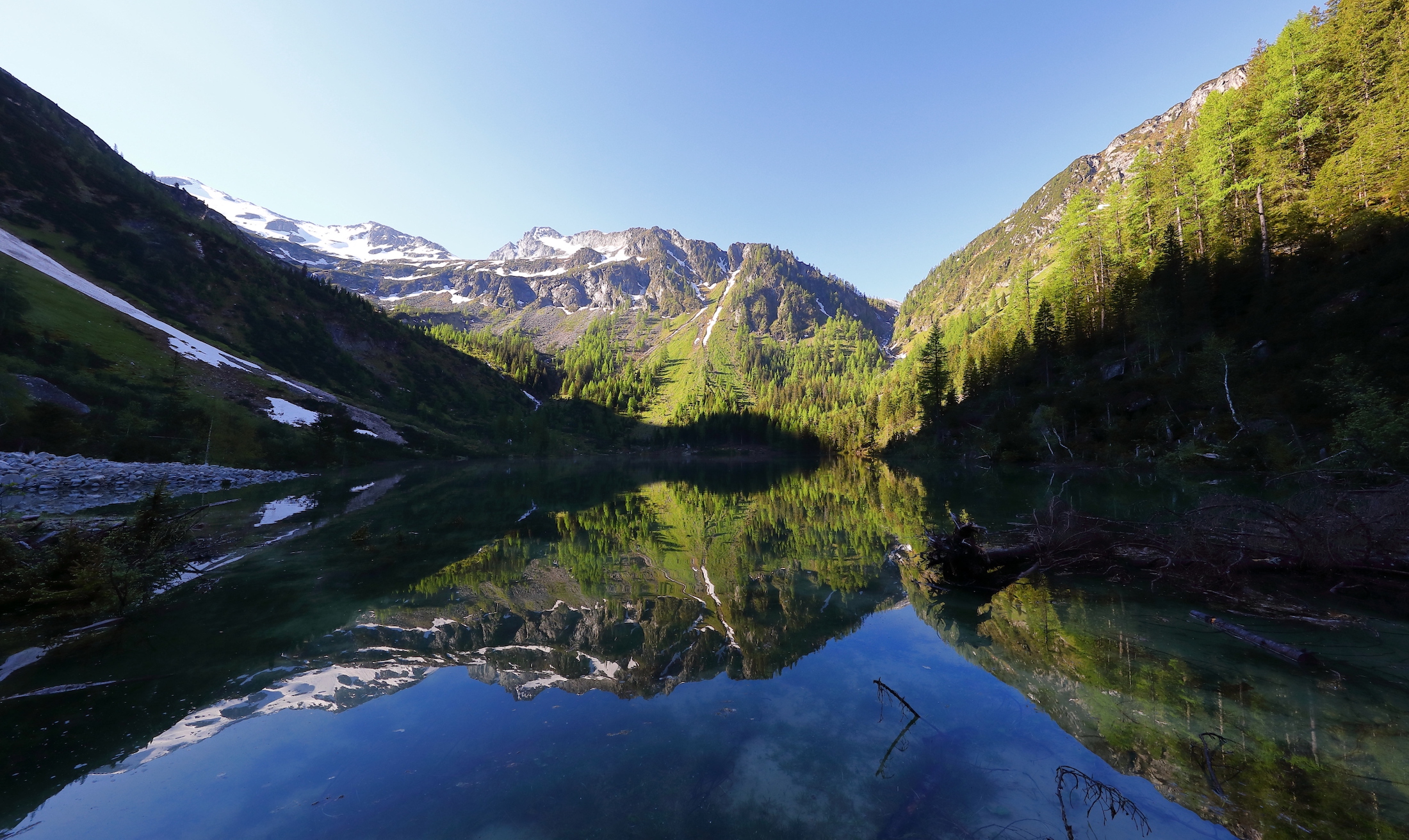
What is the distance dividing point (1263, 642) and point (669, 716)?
1107 cm

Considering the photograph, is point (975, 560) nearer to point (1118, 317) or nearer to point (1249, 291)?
point (1249, 291)

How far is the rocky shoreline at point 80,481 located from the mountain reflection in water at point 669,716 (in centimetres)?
1948

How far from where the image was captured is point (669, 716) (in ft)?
25.5

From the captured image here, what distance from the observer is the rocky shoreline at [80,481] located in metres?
23.6

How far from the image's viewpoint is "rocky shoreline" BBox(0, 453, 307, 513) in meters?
23.6

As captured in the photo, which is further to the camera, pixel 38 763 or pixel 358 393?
pixel 358 393

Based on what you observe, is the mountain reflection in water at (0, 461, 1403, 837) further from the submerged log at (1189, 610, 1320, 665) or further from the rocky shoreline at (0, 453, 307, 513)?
the rocky shoreline at (0, 453, 307, 513)

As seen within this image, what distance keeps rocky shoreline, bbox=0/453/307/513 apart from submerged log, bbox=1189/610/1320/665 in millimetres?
40716

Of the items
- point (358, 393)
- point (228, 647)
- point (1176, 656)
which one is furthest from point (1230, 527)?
point (358, 393)

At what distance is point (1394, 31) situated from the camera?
121 ft

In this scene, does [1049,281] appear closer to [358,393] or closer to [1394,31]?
[1394,31]

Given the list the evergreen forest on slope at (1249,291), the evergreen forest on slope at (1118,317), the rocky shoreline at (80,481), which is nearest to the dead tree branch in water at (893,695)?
the evergreen forest on slope at (1118,317)

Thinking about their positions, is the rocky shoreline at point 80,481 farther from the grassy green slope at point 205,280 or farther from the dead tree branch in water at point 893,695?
the dead tree branch in water at point 893,695

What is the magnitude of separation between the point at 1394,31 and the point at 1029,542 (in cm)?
6096
